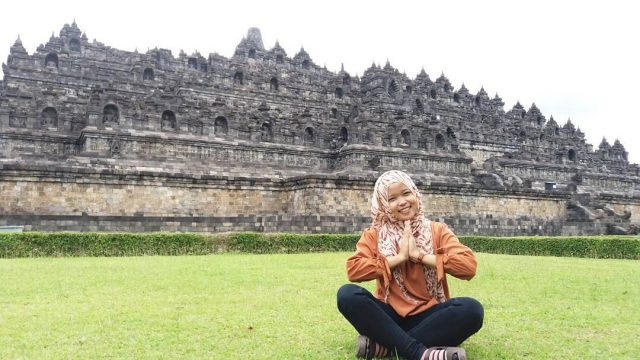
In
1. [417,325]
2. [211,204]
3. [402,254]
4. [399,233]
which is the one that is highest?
[211,204]

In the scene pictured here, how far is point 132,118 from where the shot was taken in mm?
26031

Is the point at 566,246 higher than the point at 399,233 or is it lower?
lower

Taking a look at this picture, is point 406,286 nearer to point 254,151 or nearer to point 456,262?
point 456,262

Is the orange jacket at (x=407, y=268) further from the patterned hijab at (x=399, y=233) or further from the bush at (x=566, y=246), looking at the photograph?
the bush at (x=566, y=246)

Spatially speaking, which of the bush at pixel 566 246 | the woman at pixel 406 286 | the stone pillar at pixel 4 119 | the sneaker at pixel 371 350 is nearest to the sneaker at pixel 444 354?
the woman at pixel 406 286

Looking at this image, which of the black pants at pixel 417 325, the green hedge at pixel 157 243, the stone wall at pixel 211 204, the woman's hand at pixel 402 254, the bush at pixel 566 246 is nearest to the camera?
the black pants at pixel 417 325

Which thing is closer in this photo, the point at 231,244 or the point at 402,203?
the point at 402,203

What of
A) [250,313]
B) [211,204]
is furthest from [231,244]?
[250,313]

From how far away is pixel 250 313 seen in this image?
6.73 meters

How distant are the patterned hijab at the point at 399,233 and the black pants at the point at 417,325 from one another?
0.81 feet

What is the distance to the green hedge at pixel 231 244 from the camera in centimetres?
1426

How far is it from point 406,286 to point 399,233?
1.49ft

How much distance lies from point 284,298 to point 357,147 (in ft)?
70.7

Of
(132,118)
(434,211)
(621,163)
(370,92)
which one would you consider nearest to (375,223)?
(434,211)
